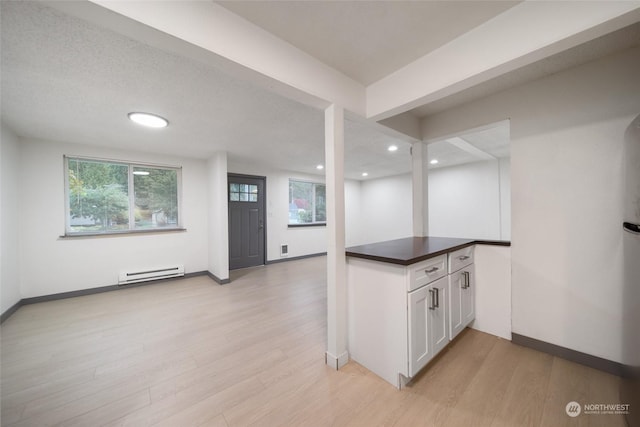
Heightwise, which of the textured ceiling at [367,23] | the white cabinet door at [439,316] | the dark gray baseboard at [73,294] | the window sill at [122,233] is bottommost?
the dark gray baseboard at [73,294]

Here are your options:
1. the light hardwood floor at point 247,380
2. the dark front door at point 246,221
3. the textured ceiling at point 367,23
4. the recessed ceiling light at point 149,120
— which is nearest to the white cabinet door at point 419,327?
the light hardwood floor at point 247,380

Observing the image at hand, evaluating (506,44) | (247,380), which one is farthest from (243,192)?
(506,44)

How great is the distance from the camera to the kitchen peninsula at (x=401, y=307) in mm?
1491

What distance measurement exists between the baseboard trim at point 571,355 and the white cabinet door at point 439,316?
30.0 inches

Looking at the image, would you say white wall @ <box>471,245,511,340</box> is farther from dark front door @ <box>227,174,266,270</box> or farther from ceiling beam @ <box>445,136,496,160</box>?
dark front door @ <box>227,174,266,270</box>

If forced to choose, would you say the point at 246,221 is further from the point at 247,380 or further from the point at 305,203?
the point at 247,380

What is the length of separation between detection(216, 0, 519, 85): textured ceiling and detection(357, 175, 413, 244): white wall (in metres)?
5.13

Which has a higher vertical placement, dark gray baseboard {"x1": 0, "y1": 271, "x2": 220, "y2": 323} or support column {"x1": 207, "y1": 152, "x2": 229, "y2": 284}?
support column {"x1": 207, "y1": 152, "x2": 229, "y2": 284}

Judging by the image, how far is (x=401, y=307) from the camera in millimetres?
1496

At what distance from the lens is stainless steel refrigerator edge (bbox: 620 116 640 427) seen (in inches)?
45.5

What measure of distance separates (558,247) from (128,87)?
3893 mm

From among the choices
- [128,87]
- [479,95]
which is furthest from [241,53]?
[479,95]

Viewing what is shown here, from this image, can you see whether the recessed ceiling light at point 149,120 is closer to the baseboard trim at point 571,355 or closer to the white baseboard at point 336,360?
the white baseboard at point 336,360

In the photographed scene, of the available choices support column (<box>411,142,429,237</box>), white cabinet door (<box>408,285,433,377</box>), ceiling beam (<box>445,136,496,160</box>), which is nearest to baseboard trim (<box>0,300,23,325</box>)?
white cabinet door (<box>408,285,433,377</box>)
